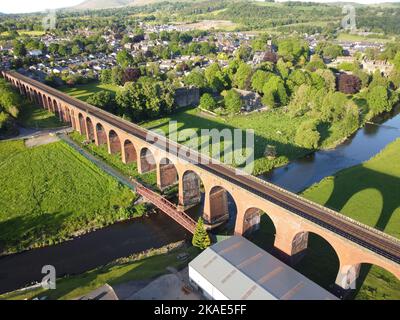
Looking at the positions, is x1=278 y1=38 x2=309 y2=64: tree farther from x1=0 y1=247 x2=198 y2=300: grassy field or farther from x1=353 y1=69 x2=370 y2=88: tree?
x1=0 y1=247 x2=198 y2=300: grassy field

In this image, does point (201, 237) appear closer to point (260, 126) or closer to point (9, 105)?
point (260, 126)

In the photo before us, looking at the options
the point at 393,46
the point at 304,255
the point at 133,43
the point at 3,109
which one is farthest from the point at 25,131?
the point at 393,46

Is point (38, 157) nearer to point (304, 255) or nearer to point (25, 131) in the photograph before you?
point (25, 131)

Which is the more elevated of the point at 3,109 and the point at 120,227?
the point at 3,109

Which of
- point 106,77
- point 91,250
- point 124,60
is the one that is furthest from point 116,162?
point 124,60

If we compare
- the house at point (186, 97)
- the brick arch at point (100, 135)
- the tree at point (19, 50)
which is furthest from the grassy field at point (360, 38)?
the brick arch at point (100, 135)

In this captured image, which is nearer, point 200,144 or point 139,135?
point 139,135

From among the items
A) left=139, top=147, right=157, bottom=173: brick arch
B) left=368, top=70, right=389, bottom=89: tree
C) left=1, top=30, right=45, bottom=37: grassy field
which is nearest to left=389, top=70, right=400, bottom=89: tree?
left=368, top=70, right=389, bottom=89: tree
